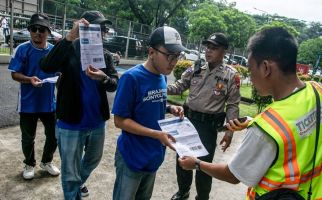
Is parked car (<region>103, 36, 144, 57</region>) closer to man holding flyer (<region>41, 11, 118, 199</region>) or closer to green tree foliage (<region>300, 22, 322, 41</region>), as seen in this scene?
man holding flyer (<region>41, 11, 118, 199</region>)

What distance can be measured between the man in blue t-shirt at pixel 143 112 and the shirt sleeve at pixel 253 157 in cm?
72

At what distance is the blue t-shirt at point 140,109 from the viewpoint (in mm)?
2455

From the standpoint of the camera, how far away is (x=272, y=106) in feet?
5.36

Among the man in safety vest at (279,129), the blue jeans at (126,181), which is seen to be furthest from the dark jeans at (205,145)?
the man in safety vest at (279,129)

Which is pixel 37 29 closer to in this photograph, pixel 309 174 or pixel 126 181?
pixel 126 181

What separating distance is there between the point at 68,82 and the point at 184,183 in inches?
74.5

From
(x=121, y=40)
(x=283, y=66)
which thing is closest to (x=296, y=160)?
(x=283, y=66)

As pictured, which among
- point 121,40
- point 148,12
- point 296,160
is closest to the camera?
point 296,160

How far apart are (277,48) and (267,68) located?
0.11 m

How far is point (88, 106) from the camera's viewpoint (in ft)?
10.3

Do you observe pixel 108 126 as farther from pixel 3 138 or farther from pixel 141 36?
pixel 141 36

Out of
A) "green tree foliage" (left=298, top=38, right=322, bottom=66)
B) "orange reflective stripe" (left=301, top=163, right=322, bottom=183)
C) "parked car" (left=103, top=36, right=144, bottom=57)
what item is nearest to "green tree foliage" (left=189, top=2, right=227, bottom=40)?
"parked car" (left=103, top=36, right=144, bottom=57)

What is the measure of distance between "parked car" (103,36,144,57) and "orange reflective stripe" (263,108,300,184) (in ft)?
56.6

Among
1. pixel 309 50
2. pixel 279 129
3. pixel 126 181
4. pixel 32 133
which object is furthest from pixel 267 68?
pixel 309 50
